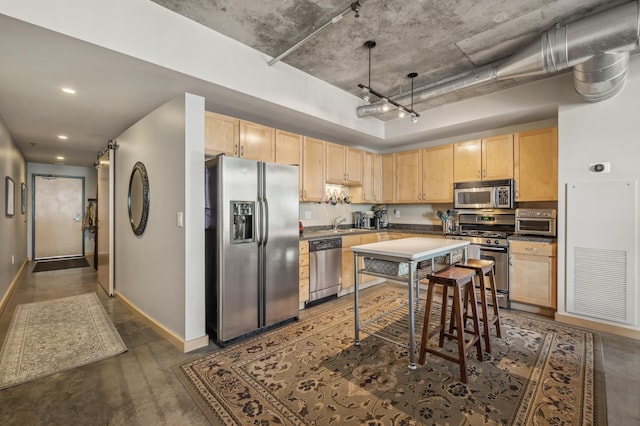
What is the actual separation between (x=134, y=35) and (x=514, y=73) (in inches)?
134

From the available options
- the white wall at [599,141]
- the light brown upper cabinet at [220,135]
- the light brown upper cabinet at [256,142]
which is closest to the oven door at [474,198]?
the white wall at [599,141]

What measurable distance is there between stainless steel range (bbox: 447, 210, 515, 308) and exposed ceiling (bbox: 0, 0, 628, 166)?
5.92 feet

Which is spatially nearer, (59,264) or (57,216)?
(59,264)

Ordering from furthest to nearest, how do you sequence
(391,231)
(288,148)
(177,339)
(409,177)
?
(409,177) → (391,231) → (288,148) → (177,339)

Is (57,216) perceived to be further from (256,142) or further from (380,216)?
(380,216)

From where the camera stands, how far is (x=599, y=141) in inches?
125

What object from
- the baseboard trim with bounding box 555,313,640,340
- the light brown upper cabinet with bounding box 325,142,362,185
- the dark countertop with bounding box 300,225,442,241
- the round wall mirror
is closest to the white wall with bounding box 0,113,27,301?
the round wall mirror

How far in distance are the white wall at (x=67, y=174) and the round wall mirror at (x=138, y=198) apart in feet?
17.5

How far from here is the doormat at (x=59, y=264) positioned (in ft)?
21.5

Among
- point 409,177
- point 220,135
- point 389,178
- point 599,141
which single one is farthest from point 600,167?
point 220,135

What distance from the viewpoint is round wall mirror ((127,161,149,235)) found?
351cm

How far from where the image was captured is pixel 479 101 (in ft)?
13.3

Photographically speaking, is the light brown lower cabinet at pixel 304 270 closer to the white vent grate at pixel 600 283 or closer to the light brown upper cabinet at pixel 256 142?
the light brown upper cabinet at pixel 256 142

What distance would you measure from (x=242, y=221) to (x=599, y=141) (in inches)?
152
